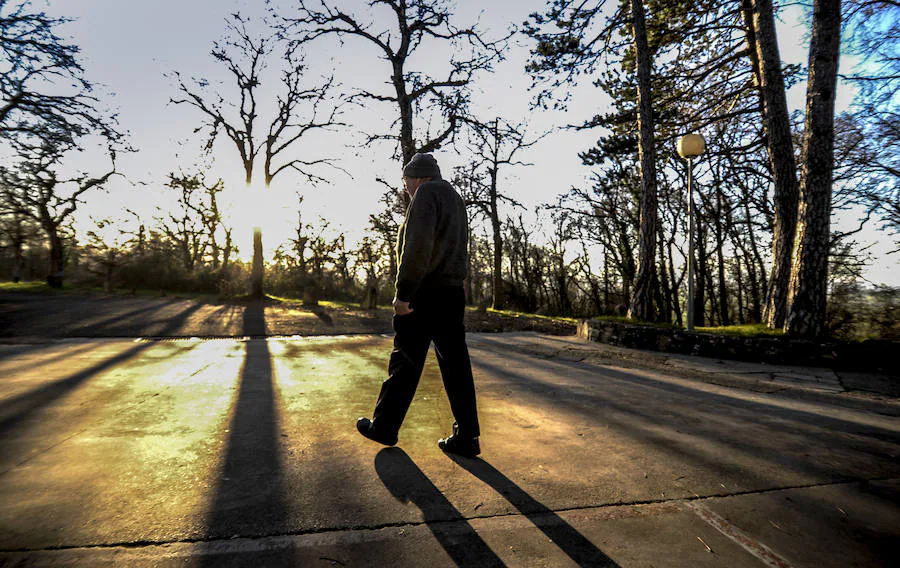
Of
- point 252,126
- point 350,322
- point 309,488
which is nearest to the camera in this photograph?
point 309,488

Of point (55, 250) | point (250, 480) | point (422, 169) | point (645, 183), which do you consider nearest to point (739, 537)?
A: point (250, 480)

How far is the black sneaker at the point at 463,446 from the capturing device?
7.53ft

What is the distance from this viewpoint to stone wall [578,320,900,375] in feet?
16.9

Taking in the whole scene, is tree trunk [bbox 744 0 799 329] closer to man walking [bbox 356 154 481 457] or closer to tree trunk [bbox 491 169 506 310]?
man walking [bbox 356 154 481 457]

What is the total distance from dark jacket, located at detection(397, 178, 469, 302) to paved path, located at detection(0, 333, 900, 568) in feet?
3.25

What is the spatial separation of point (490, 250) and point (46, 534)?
32812 mm

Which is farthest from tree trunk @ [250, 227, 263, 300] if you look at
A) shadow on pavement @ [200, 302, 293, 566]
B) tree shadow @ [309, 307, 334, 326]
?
shadow on pavement @ [200, 302, 293, 566]

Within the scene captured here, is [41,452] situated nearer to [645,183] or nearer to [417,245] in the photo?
[417,245]

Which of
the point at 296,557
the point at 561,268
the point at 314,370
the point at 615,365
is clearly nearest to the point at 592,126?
the point at 615,365

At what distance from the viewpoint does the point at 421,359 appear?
241cm

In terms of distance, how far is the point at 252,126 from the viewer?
18422mm

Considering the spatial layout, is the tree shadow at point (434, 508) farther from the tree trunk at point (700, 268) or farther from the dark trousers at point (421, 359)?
the tree trunk at point (700, 268)

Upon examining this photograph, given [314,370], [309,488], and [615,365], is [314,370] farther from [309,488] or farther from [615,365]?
[615,365]

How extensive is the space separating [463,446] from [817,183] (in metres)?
7.01
